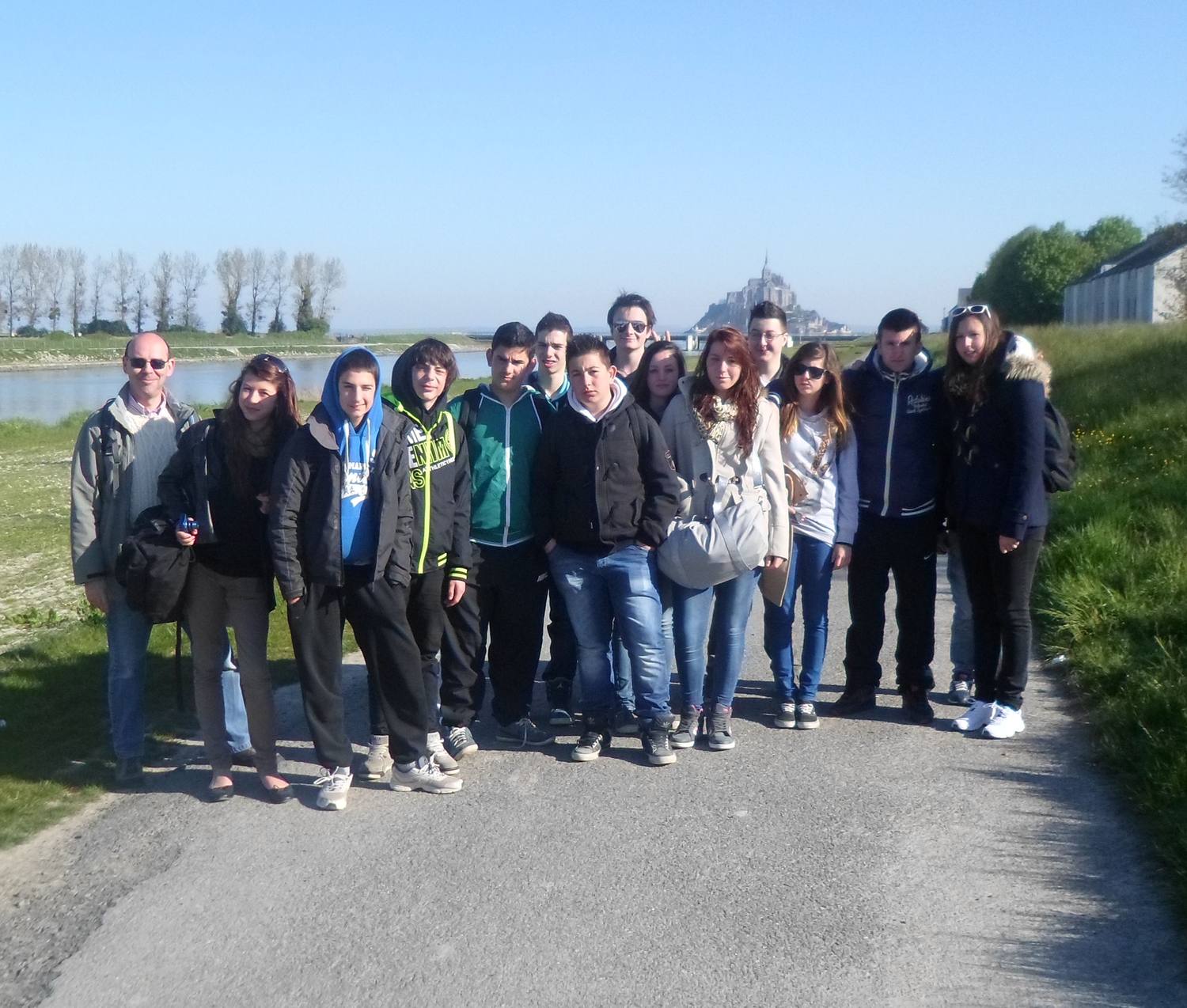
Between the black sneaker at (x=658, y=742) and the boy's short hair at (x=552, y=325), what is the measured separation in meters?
1.82

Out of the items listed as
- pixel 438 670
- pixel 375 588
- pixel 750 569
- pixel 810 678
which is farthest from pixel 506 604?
pixel 810 678

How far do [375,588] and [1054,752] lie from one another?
10.2ft

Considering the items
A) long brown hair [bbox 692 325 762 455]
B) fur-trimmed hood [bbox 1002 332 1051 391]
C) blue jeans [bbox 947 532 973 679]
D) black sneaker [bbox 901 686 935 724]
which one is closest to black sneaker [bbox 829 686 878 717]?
black sneaker [bbox 901 686 935 724]

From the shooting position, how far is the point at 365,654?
Result: 488 cm

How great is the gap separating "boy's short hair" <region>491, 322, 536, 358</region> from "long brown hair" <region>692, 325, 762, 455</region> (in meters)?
0.80

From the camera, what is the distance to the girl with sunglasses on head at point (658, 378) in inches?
219

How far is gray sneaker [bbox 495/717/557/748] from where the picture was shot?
5.40 metres

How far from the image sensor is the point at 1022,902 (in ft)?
12.1

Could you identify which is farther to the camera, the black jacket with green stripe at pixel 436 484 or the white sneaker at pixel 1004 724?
the white sneaker at pixel 1004 724

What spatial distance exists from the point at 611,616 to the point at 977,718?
183 centimetres

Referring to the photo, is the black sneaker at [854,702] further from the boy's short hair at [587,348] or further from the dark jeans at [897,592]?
the boy's short hair at [587,348]

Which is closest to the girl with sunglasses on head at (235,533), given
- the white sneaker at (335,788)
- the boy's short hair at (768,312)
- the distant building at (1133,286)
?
the white sneaker at (335,788)

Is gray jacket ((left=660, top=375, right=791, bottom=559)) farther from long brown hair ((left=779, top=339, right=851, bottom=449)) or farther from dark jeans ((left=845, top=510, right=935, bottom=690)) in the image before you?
dark jeans ((left=845, top=510, right=935, bottom=690))

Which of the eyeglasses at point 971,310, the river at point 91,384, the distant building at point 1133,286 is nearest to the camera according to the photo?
the eyeglasses at point 971,310
